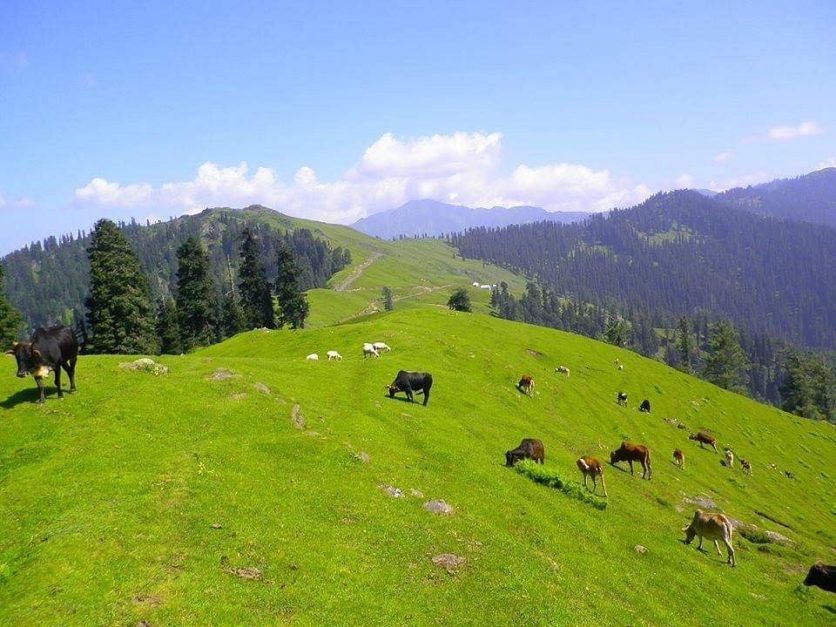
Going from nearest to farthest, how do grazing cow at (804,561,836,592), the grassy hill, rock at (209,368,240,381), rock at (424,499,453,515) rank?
the grassy hill → rock at (424,499,453,515) → grazing cow at (804,561,836,592) → rock at (209,368,240,381)

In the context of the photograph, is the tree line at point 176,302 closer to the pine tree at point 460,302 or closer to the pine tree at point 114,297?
the pine tree at point 114,297

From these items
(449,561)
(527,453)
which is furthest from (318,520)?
(527,453)


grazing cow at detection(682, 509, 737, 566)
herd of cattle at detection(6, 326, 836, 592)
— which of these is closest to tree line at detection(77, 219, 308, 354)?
herd of cattle at detection(6, 326, 836, 592)

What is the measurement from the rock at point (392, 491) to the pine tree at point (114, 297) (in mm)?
61935

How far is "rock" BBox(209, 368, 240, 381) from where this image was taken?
104 ft

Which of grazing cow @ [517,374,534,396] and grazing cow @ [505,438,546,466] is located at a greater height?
grazing cow @ [505,438,546,466]

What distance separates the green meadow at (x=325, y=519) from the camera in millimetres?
15156

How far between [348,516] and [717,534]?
2155 cm

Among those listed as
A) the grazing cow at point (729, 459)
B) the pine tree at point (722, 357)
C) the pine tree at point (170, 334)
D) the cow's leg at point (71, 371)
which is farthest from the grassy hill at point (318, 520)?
the pine tree at point (722, 357)

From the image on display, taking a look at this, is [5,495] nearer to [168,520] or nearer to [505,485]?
[168,520]

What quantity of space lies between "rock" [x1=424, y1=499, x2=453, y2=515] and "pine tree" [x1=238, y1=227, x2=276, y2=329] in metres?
89.3

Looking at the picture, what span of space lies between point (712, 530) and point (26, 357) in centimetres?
3700

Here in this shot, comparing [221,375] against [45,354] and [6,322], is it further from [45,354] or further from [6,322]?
[6,322]

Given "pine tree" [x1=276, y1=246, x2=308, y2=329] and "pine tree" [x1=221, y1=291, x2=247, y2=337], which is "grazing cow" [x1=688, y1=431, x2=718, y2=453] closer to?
"pine tree" [x1=276, y1=246, x2=308, y2=329]
